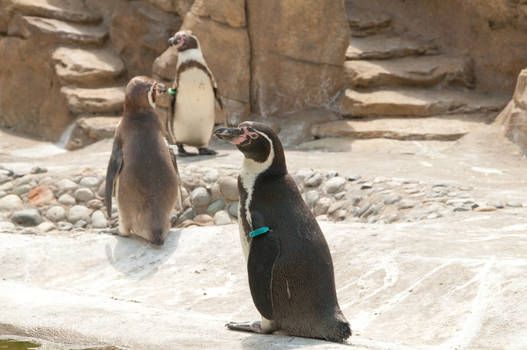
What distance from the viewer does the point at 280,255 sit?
3627 mm

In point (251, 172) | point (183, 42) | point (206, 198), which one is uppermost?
point (251, 172)

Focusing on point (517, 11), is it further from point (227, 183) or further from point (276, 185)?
point (276, 185)

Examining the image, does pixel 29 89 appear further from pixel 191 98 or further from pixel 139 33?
pixel 191 98

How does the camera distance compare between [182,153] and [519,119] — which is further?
[182,153]

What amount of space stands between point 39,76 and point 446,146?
7.62 m

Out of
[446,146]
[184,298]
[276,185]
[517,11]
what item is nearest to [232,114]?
[446,146]

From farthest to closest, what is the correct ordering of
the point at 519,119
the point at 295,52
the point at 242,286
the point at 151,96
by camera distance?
the point at 295,52 → the point at 519,119 → the point at 151,96 → the point at 242,286

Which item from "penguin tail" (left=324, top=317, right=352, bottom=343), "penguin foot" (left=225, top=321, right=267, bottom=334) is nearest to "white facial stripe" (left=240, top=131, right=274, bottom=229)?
"penguin foot" (left=225, top=321, right=267, bottom=334)

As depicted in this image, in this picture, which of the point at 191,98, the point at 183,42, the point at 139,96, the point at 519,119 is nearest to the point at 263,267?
the point at 139,96

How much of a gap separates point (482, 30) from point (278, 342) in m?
10.6

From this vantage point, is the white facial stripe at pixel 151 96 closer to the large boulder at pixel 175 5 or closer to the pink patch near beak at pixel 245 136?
the pink patch near beak at pixel 245 136

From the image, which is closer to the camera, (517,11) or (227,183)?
(227,183)

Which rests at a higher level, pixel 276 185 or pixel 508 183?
pixel 276 185

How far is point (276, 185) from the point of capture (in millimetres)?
3773
